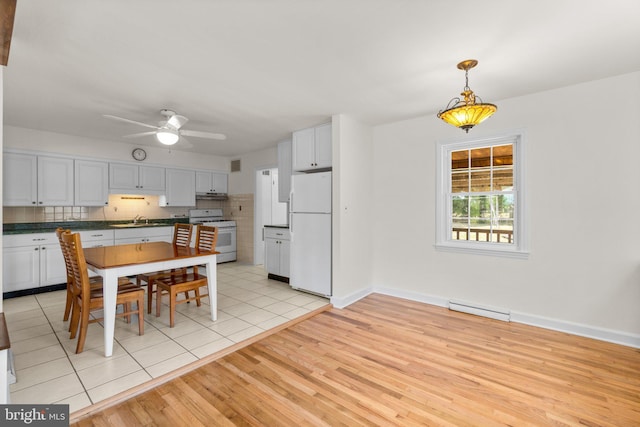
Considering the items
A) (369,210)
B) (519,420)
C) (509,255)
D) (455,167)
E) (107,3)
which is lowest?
(519,420)

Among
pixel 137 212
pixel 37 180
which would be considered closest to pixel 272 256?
pixel 137 212

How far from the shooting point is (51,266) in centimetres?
428

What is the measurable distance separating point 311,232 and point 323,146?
1.16 metres

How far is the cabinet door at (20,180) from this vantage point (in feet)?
13.5

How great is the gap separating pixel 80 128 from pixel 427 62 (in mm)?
4691

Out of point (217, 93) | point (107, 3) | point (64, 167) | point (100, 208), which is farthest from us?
point (100, 208)

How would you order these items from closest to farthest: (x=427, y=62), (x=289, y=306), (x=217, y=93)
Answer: (x=427, y=62) → (x=217, y=93) → (x=289, y=306)

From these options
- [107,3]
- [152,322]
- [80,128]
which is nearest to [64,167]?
[80,128]

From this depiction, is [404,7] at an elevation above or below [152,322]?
above

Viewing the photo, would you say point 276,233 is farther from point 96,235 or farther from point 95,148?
point 95,148

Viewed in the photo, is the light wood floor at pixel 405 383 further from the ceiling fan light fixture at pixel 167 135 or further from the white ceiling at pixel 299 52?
the white ceiling at pixel 299 52

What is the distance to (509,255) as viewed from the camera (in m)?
3.24

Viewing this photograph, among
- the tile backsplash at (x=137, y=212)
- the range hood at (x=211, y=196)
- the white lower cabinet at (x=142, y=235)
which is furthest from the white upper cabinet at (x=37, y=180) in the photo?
the range hood at (x=211, y=196)

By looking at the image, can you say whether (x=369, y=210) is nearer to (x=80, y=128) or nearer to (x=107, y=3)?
(x=107, y=3)
